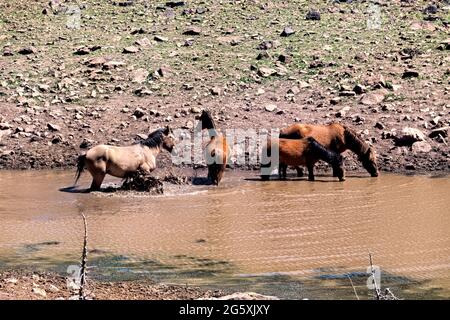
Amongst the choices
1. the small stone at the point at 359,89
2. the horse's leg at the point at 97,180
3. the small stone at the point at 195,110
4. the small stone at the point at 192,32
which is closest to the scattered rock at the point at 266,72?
the small stone at the point at 359,89

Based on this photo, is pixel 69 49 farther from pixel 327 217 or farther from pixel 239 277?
pixel 239 277

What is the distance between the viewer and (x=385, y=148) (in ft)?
57.1

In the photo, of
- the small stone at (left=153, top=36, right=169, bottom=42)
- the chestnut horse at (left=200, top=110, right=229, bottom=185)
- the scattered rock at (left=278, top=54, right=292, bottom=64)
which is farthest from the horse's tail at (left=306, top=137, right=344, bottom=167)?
the small stone at (left=153, top=36, right=169, bottom=42)

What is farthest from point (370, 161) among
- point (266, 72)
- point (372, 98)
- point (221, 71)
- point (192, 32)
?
point (192, 32)

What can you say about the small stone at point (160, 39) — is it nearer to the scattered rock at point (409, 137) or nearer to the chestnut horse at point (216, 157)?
the chestnut horse at point (216, 157)

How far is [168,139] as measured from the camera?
650 inches

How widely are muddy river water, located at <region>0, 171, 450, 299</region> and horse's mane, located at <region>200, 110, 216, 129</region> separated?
69.1 inches

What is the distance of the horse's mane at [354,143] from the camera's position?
16.6 metres

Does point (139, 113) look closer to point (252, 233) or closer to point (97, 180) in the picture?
point (97, 180)

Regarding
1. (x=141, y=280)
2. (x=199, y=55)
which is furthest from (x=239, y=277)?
(x=199, y=55)

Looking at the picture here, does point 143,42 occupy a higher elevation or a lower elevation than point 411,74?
higher

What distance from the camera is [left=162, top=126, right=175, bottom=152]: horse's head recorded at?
16.4m

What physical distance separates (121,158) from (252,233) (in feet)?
13.8
